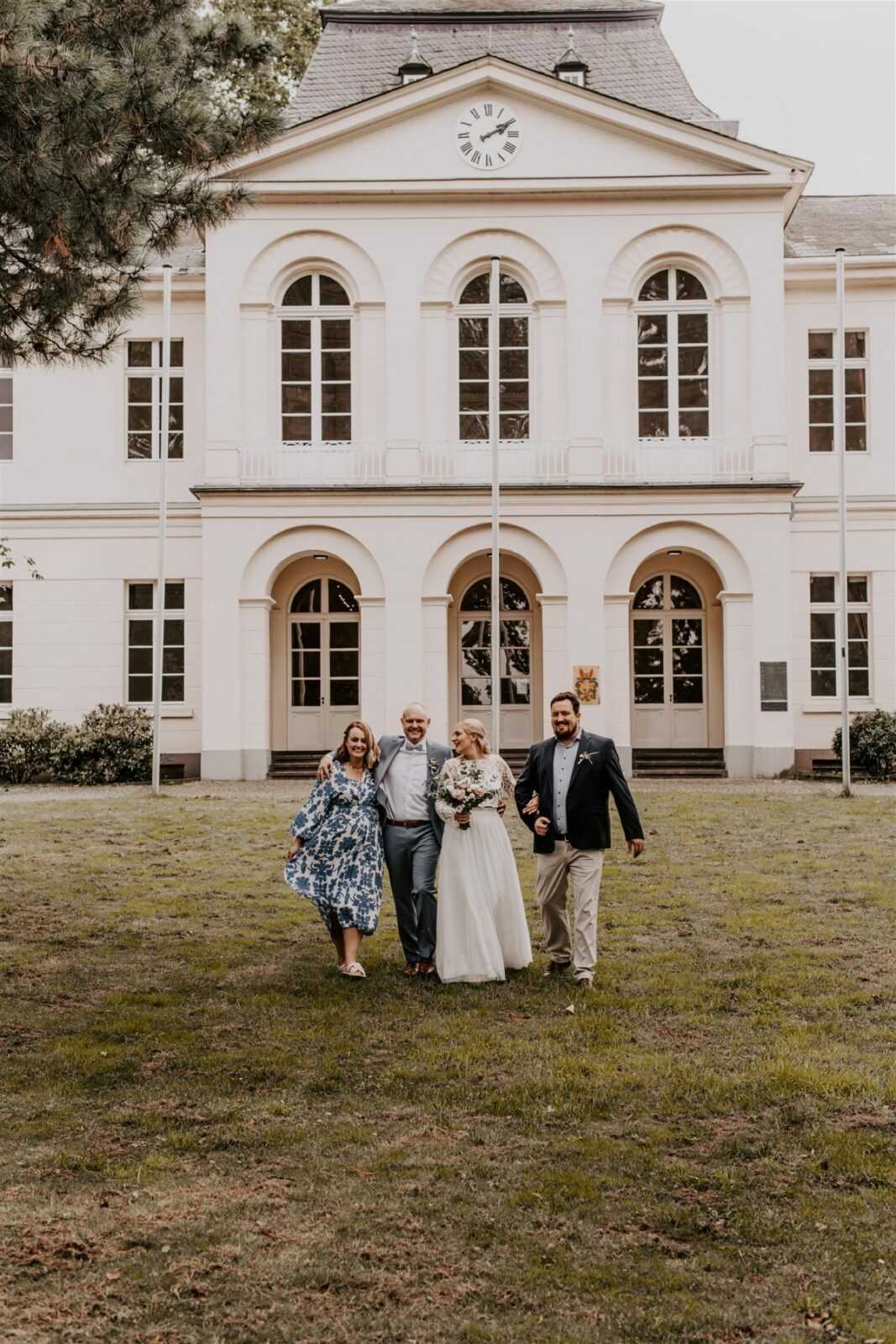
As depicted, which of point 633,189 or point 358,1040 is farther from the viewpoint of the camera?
point 633,189

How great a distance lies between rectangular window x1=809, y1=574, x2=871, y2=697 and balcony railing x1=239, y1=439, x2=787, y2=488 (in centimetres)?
303

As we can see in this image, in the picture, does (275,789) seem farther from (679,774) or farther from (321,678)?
(679,774)

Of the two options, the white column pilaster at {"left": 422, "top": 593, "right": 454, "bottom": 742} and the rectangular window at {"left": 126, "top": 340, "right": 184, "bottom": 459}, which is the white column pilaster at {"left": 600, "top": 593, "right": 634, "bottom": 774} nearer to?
the white column pilaster at {"left": 422, "top": 593, "right": 454, "bottom": 742}

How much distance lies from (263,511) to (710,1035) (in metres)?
16.2

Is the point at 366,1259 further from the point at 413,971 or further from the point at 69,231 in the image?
the point at 69,231

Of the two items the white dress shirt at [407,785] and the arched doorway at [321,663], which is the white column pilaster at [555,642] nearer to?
the arched doorway at [321,663]

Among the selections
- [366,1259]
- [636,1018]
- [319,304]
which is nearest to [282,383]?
[319,304]

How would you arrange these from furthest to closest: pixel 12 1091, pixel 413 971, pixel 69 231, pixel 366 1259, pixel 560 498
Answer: pixel 560 498, pixel 413 971, pixel 69 231, pixel 12 1091, pixel 366 1259

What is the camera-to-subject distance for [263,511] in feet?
73.7

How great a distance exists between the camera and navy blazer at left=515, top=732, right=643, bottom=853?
A: 8.72m

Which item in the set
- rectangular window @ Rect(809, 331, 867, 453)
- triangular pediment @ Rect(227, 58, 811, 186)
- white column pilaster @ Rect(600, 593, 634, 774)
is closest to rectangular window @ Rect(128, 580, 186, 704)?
triangular pediment @ Rect(227, 58, 811, 186)

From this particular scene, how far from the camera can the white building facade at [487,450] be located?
2238 cm

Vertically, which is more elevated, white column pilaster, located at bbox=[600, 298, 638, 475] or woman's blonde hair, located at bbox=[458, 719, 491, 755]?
white column pilaster, located at bbox=[600, 298, 638, 475]

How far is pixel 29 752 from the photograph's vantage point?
22344 millimetres
